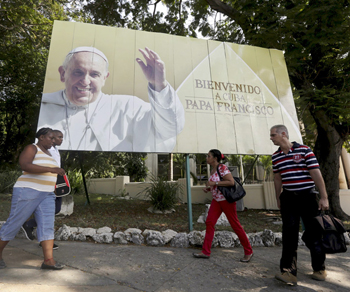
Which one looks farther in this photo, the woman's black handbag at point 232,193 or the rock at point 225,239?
the rock at point 225,239

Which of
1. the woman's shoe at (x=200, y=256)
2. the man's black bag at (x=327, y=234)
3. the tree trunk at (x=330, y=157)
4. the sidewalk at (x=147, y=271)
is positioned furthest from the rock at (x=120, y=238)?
the tree trunk at (x=330, y=157)

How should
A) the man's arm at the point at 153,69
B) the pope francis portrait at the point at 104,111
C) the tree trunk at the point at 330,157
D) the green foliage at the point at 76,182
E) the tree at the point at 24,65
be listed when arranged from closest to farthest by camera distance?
the pope francis portrait at the point at 104,111, the man's arm at the point at 153,69, the tree trunk at the point at 330,157, the tree at the point at 24,65, the green foliage at the point at 76,182

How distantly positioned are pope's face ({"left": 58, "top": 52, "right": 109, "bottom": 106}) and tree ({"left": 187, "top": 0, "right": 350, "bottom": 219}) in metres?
4.17

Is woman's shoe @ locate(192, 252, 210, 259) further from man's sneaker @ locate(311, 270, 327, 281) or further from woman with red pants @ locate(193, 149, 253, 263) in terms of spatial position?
man's sneaker @ locate(311, 270, 327, 281)

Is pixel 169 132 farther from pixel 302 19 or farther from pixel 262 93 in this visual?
pixel 302 19

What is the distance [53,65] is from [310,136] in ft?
24.9

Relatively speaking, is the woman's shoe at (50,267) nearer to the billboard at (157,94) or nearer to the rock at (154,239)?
the rock at (154,239)

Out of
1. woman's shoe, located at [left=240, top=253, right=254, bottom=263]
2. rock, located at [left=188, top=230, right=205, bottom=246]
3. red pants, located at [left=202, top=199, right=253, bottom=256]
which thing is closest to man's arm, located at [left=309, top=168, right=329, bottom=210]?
red pants, located at [left=202, top=199, right=253, bottom=256]

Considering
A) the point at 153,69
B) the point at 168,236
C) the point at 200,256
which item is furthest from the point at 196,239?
the point at 153,69

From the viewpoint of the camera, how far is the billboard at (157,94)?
4.61 metres

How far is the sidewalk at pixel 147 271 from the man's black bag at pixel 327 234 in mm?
440

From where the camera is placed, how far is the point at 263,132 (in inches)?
214

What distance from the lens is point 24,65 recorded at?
9.51m

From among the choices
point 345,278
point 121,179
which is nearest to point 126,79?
point 345,278
